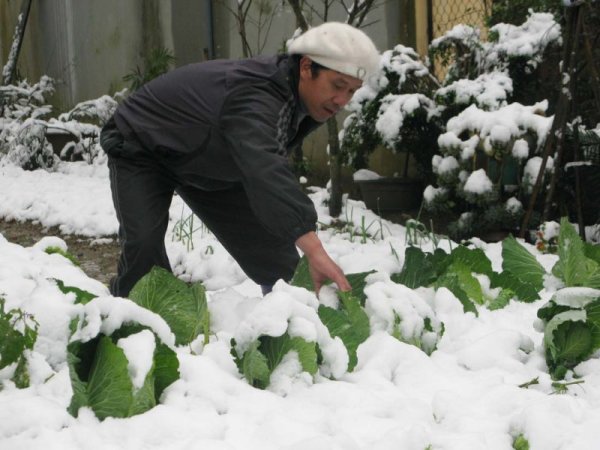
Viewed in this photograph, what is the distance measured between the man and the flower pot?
2867mm

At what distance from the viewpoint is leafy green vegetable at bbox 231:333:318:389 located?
1.46 m

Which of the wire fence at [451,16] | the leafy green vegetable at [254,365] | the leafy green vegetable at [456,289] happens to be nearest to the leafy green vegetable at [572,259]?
the leafy green vegetable at [456,289]

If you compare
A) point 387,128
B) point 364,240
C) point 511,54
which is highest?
point 511,54

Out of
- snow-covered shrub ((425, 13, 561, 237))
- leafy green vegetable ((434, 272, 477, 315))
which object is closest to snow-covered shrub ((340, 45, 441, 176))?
snow-covered shrub ((425, 13, 561, 237))

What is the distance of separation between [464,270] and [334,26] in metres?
0.79

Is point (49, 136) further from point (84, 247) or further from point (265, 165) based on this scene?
point (265, 165)

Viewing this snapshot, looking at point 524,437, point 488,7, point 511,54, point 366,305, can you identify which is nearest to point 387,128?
point 511,54

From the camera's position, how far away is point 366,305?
5.90ft

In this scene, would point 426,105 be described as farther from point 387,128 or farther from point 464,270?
point 464,270

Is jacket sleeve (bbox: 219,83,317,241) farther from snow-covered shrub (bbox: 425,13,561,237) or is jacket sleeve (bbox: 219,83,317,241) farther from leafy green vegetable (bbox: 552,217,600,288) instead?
snow-covered shrub (bbox: 425,13,561,237)

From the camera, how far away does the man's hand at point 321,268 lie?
1.93 m

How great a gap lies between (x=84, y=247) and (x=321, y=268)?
4.02 meters

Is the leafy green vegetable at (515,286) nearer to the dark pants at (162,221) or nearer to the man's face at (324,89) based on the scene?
the man's face at (324,89)

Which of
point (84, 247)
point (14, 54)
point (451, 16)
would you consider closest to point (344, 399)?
point (84, 247)
